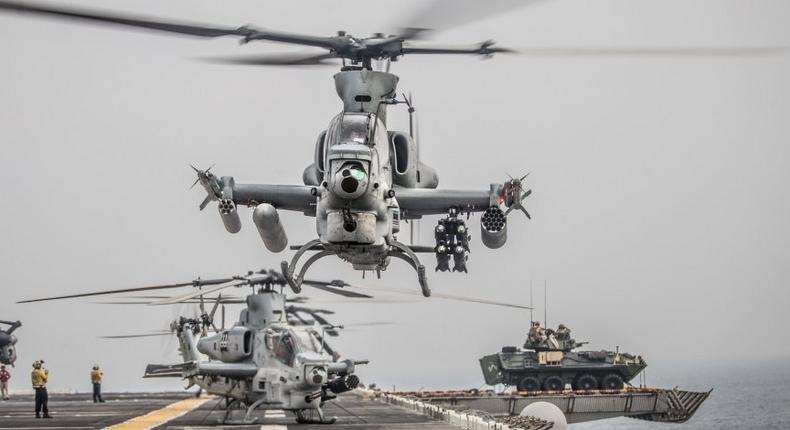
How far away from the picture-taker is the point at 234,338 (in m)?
38.2

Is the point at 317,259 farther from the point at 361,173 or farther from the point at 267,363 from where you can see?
the point at 267,363

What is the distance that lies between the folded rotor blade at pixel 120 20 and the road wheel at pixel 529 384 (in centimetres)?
4161

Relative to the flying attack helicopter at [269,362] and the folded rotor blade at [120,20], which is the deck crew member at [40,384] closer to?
the flying attack helicopter at [269,362]

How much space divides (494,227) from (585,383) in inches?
1463

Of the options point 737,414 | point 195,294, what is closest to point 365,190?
point 195,294

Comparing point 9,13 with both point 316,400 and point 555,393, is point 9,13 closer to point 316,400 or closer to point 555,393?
point 316,400

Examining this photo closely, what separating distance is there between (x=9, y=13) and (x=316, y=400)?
68.9ft

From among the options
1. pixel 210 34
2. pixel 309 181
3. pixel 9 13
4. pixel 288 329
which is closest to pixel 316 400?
pixel 288 329

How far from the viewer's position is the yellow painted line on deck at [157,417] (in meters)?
35.5

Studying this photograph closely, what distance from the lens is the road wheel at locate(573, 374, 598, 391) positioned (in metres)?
61.4

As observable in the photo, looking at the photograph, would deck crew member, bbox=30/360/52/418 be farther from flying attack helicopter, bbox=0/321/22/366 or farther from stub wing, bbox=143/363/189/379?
flying attack helicopter, bbox=0/321/22/366

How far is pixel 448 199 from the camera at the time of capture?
85.3ft

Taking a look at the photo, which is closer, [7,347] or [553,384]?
[7,347]

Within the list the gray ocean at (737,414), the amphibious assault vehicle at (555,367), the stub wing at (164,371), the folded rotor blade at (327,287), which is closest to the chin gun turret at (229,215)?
the folded rotor blade at (327,287)
